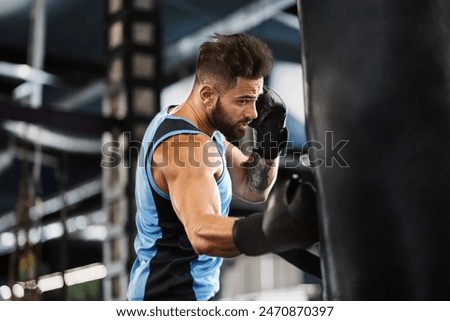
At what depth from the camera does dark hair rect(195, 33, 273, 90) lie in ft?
5.48

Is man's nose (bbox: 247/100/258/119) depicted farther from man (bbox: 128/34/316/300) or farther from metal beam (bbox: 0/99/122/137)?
metal beam (bbox: 0/99/122/137)

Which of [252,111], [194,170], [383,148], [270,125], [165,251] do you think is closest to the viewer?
[383,148]

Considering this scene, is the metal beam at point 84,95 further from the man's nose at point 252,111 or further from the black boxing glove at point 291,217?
the black boxing glove at point 291,217

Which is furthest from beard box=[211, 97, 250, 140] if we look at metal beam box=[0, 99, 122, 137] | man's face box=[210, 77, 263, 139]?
metal beam box=[0, 99, 122, 137]

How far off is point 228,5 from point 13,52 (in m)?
1.31

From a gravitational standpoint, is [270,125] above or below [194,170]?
above

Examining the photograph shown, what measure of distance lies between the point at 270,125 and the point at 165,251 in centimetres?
47

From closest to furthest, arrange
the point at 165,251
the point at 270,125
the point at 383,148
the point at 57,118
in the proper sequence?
the point at 383,148
the point at 165,251
the point at 270,125
the point at 57,118

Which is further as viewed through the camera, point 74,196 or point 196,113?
point 74,196

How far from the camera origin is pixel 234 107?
5.62 ft

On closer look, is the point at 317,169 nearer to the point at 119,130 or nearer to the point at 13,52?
the point at 119,130

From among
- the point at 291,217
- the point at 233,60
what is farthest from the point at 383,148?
the point at 233,60

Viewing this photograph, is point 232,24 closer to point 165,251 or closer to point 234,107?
point 234,107

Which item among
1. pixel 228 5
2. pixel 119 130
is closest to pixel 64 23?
pixel 228 5
